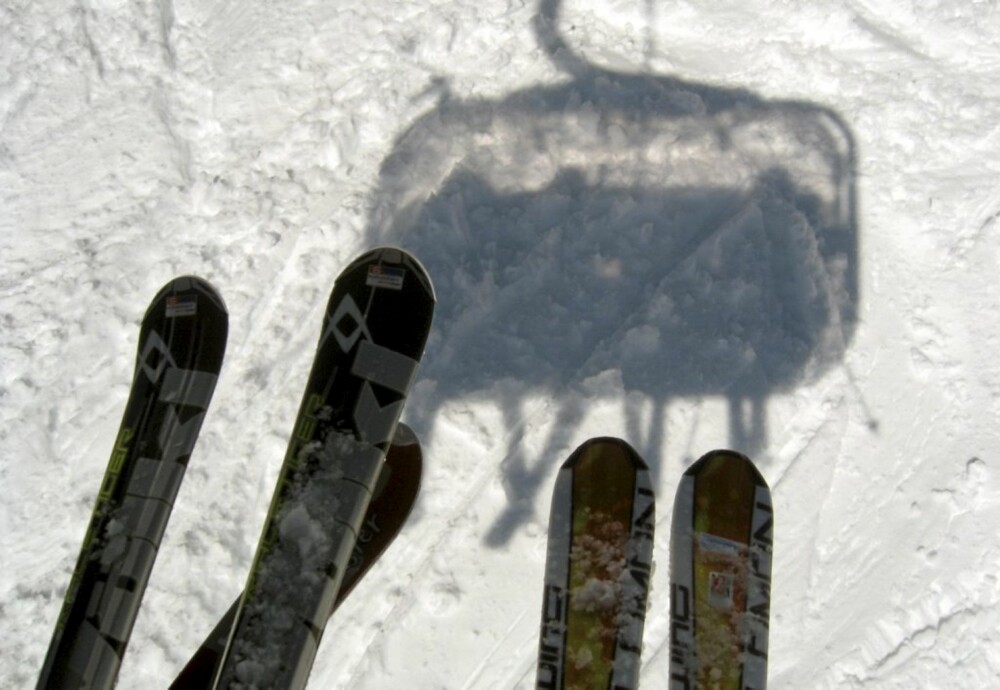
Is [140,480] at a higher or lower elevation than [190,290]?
lower

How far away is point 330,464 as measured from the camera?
2.46m

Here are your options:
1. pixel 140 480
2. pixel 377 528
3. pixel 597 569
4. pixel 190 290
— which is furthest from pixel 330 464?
pixel 597 569

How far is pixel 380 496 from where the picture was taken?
104 inches

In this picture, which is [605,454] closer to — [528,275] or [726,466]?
[726,466]

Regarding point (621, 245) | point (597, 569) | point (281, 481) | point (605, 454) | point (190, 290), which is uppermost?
point (621, 245)

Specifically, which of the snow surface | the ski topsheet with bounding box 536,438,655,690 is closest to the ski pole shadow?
the snow surface

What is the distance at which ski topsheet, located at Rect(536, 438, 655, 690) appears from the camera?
7.54ft

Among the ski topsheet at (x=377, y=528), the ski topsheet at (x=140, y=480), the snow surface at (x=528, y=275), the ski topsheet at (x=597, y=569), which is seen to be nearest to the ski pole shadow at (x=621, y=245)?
the snow surface at (x=528, y=275)

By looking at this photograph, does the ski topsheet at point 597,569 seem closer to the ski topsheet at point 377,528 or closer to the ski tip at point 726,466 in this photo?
the ski tip at point 726,466

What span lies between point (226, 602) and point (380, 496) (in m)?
0.67

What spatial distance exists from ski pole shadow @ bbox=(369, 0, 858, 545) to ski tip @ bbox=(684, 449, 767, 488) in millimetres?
219

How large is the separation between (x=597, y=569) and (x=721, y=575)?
429mm

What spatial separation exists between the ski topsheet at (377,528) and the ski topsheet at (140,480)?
0.27m

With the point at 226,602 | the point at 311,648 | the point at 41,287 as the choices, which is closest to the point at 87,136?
the point at 41,287
